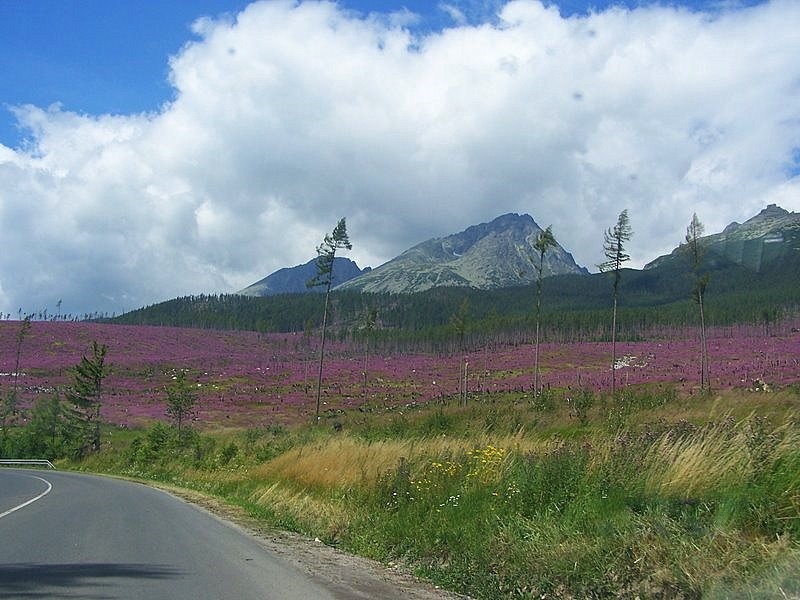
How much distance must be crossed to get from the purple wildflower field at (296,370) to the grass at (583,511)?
128 feet

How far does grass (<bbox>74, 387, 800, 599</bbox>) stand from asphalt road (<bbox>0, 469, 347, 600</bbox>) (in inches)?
69.7

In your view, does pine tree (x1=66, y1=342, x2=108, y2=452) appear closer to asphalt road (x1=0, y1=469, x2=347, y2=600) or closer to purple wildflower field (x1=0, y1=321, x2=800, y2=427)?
purple wildflower field (x1=0, y1=321, x2=800, y2=427)

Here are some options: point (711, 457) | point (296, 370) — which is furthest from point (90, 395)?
point (711, 457)

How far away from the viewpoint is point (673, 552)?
20.2 feet

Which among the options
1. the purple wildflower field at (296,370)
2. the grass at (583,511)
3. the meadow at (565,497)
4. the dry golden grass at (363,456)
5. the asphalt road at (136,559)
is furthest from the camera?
the purple wildflower field at (296,370)

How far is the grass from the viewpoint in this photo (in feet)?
19.9

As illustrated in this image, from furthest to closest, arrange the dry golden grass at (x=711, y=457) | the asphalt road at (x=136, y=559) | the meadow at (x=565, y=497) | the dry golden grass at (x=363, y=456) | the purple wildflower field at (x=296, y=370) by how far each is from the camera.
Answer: the purple wildflower field at (x=296, y=370), the dry golden grass at (x=363, y=456), the dry golden grass at (x=711, y=457), the asphalt road at (x=136, y=559), the meadow at (x=565, y=497)

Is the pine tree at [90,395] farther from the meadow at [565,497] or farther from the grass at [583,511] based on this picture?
the grass at [583,511]

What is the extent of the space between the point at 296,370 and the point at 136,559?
287ft

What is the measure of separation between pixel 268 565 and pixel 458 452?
4667 mm

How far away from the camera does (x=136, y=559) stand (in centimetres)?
909

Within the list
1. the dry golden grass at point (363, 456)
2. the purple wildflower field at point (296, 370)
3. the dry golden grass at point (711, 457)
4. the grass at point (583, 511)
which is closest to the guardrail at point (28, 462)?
the purple wildflower field at point (296, 370)

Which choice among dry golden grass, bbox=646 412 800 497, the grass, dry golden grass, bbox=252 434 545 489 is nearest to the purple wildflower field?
dry golden grass, bbox=252 434 545 489

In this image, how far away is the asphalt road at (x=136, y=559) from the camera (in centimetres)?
715
